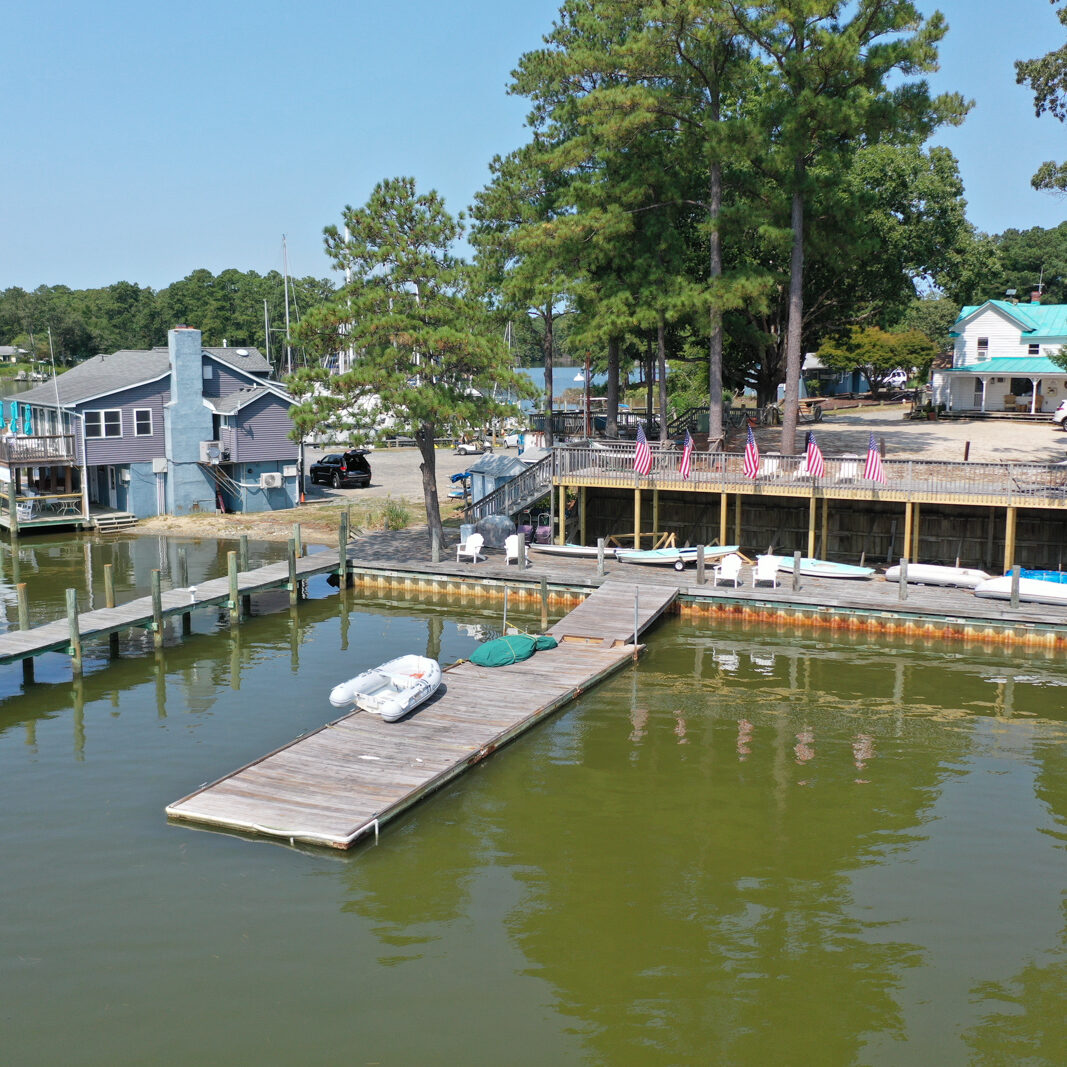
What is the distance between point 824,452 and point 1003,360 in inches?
910

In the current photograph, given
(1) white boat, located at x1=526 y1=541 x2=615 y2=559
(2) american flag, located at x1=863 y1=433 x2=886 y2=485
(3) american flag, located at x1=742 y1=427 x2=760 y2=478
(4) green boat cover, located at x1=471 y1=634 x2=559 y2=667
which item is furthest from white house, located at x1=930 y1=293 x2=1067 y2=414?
(4) green boat cover, located at x1=471 y1=634 x2=559 y2=667

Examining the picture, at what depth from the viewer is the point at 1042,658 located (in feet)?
80.9

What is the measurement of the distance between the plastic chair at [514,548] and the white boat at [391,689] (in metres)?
10.7

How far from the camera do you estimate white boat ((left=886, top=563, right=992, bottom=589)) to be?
2811cm

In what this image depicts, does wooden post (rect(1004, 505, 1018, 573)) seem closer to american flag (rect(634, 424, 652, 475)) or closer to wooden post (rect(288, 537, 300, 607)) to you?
american flag (rect(634, 424, 652, 475))

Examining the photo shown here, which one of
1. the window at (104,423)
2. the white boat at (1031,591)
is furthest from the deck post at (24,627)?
the white boat at (1031,591)

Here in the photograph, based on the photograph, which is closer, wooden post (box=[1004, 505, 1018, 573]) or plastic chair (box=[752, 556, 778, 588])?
wooden post (box=[1004, 505, 1018, 573])

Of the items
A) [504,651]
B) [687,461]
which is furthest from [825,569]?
[504,651]

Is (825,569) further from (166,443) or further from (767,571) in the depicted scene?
Answer: (166,443)

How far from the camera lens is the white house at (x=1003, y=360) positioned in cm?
5238

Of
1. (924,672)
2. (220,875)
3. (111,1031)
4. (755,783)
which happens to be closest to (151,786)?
(220,875)

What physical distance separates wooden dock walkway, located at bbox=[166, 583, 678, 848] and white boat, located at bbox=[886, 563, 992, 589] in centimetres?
896

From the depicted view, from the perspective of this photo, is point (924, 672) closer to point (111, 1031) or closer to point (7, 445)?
point (111, 1031)

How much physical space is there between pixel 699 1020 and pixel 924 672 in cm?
1444
